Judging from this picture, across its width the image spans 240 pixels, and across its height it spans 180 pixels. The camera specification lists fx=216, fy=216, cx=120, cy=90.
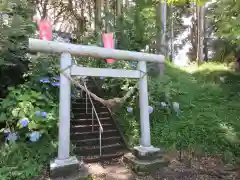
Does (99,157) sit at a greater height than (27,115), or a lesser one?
lesser

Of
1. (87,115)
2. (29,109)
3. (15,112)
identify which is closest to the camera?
(15,112)

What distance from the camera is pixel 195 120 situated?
207 inches

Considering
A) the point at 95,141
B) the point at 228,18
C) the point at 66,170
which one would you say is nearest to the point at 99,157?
the point at 95,141

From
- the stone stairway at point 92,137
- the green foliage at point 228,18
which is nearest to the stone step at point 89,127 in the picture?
the stone stairway at point 92,137

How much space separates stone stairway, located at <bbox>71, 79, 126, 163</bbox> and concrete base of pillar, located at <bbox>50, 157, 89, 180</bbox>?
832 millimetres

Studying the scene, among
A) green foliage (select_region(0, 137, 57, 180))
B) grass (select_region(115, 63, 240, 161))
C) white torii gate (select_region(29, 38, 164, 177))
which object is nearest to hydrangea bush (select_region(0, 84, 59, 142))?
green foliage (select_region(0, 137, 57, 180))

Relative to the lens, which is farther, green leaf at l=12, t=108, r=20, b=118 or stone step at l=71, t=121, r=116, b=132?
stone step at l=71, t=121, r=116, b=132

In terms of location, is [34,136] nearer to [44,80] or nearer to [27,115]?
[27,115]

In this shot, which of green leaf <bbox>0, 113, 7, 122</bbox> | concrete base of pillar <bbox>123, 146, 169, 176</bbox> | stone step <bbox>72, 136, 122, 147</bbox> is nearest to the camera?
green leaf <bbox>0, 113, 7, 122</bbox>

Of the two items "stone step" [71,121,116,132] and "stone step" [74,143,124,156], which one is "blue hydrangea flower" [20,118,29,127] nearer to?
"stone step" [74,143,124,156]

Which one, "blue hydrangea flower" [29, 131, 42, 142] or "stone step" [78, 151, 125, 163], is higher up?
"blue hydrangea flower" [29, 131, 42, 142]

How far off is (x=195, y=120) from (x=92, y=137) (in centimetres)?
252

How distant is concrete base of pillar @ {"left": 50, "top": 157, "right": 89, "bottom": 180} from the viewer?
10.1 feet

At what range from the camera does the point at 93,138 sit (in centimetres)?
458
